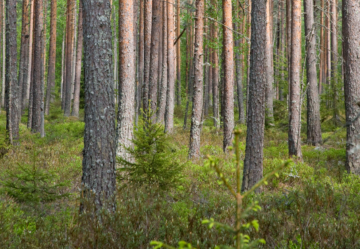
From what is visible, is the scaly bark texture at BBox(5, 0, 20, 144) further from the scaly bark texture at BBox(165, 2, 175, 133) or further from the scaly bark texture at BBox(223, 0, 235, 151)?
the scaly bark texture at BBox(223, 0, 235, 151)

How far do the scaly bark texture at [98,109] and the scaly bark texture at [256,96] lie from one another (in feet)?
10.1

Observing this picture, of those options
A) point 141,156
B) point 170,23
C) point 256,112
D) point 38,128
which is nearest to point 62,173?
point 141,156

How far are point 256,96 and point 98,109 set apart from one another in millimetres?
3379

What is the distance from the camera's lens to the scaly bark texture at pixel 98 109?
450 centimetres

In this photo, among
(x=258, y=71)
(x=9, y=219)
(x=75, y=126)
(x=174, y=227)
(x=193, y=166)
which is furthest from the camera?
(x=75, y=126)

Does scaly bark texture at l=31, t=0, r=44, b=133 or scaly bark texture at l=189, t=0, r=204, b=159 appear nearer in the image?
scaly bark texture at l=189, t=0, r=204, b=159

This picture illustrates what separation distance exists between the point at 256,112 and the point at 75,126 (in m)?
11.7

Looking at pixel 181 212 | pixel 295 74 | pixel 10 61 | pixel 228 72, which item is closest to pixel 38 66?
pixel 10 61

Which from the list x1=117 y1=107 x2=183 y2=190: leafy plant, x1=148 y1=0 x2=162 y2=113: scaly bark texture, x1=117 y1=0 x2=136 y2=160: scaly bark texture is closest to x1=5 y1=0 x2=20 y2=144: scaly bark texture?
x1=117 y1=0 x2=136 y2=160: scaly bark texture

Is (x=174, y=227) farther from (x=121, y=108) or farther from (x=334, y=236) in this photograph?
(x=121, y=108)

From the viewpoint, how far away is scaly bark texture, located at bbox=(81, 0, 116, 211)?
4504mm

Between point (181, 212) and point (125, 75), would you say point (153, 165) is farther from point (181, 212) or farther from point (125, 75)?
point (125, 75)

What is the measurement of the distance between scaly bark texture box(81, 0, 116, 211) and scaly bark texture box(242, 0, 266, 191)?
3079mm

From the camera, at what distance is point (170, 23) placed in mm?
15594
